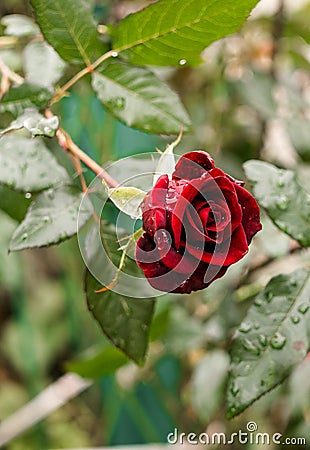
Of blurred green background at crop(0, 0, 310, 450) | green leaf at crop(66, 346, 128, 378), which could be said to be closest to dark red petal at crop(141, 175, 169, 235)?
blurred green background at crop(0, 0, 310, 450)

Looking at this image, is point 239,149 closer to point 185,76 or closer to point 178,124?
point 185,76

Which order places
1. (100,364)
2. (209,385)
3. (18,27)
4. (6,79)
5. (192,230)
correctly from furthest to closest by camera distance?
1. (209,385)
2. (100,364)
3. (18,27)
4. (6,79)
5. (192,230)

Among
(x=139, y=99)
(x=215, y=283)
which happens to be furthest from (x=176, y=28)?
(x=215, y=283)

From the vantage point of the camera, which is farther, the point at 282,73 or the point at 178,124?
the point at 282,73

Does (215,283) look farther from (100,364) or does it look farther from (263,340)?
(263,340)

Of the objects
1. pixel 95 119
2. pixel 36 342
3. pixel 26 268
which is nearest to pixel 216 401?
pixel 95 119

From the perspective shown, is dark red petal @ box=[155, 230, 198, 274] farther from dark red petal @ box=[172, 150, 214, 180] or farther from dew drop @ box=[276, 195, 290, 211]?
dew drop @ box=[276, 195, 290, 211]
